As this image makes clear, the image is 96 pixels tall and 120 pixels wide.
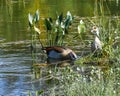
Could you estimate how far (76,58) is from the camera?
36.1 feet

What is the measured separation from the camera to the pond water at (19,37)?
8764mm

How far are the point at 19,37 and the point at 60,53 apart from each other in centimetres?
285

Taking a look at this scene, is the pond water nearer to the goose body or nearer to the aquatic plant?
the goose body

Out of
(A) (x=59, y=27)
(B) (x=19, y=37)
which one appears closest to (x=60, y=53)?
(A) (x=59, y=27)

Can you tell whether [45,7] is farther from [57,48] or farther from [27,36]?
[57,48]

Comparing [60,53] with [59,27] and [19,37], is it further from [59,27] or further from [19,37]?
[19,37]

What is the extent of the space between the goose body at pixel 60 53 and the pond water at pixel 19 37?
0.47 meters

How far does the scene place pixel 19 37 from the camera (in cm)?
1413

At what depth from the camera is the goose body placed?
11.2m

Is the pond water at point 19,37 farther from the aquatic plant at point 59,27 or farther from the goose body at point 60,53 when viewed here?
the aquatic plant at point 59,27

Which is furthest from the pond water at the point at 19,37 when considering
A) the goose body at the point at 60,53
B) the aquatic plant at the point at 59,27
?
the aquatic plant at the point at 59,27

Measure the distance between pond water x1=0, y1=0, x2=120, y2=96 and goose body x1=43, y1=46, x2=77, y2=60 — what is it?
0.47 meters

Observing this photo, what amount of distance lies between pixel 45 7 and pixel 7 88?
1388 centimetres

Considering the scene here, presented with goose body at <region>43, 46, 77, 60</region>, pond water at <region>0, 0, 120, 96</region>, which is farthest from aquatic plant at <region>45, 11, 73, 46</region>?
pond water at <region>0, 0, 120, 96</region>
